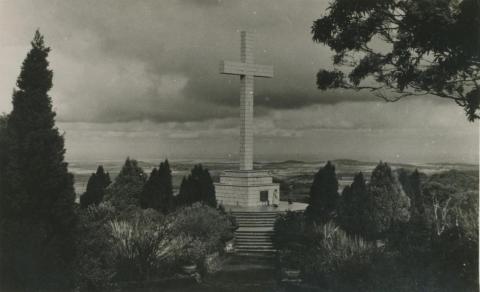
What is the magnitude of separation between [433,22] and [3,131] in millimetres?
11037

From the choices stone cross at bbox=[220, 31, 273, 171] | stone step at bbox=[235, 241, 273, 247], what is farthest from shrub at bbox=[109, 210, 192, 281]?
stone cross at bbox=[220, 31, 273, 171]

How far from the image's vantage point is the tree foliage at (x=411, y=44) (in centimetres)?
1112

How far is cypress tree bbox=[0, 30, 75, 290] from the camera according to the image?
43.0ft

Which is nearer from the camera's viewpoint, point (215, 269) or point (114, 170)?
point (215, 269)

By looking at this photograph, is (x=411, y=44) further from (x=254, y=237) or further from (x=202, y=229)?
(x=254, y=237)

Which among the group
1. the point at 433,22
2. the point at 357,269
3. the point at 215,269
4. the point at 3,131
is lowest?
the point at 215,269

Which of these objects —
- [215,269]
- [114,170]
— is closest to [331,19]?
[215,269]

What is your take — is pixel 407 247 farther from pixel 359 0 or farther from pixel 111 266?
pixel 111 266

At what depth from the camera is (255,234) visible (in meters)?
27.8

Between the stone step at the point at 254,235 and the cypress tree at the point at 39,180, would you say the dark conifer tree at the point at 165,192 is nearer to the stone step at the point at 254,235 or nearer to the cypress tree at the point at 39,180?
the stone step at the point at 254,235

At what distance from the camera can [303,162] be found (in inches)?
2655

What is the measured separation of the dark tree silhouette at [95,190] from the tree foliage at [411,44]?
20.0 m

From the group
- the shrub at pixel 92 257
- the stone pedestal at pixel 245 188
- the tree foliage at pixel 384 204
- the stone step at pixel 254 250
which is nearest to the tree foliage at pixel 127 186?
the stone step at pixel 254 250

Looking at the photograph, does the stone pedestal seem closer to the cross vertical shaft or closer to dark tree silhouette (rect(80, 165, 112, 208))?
the cross vertical shaft
